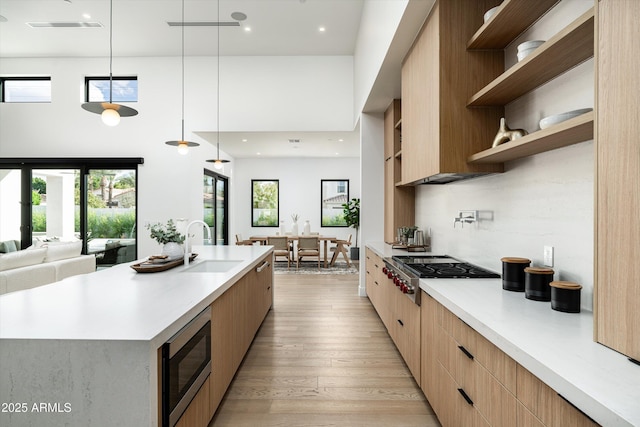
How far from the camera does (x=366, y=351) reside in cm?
297

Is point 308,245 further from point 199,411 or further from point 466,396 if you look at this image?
point 466,396

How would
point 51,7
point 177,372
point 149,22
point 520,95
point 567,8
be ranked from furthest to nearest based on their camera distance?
point 149,22, point 51,7, point 520,95, point 567,8, point 177,372

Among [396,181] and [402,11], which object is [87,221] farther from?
[402,11]

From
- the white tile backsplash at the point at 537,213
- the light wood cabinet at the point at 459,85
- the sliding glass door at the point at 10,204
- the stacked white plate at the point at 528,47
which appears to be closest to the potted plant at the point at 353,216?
the white tile backsplash at the point at 537,213

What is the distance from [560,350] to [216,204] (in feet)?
25.4

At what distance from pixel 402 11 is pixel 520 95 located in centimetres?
106

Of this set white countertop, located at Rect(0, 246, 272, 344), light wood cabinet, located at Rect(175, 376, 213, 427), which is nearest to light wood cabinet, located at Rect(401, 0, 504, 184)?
white countertop, located at Rect(0, 246, 272, 344)

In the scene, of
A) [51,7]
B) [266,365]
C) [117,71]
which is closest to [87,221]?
[117,71]

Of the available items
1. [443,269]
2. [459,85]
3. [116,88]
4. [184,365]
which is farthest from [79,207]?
[459,85]

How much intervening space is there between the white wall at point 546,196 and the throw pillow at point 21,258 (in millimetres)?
4891

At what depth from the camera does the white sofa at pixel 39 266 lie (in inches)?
144

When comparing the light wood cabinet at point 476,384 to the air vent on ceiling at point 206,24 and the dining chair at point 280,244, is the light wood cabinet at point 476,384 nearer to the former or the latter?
the air vent on ceiling at point 206,24

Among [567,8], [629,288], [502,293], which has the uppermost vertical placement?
[567,8]

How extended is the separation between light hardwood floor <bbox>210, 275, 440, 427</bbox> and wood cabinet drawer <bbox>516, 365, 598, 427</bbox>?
1.17 m
